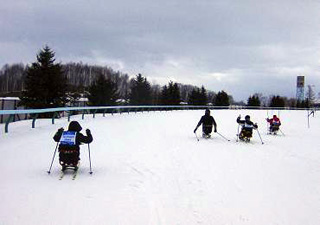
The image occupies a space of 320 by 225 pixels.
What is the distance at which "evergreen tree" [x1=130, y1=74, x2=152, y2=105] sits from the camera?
7666cm

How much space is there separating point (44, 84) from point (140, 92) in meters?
41.0

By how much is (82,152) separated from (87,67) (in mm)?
152898

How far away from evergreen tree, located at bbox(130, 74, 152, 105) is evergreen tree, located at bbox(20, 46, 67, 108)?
38.3 meters

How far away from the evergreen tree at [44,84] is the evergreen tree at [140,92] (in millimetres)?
38325

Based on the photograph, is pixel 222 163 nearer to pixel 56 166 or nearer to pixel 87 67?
pixel 56 166

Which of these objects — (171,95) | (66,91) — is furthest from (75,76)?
(66,91)

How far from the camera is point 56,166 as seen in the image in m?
8.52

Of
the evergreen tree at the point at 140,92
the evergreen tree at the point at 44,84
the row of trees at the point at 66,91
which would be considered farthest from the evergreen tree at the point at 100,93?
the evergreen tree at the point at 140,92

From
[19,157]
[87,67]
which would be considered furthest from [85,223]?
[87,67]

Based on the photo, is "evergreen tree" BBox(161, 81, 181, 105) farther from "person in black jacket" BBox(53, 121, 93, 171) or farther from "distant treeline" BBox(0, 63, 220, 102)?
"person in black jacket" BBox(53, 121, 93, 171)

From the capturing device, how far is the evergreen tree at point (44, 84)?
36.3 meters

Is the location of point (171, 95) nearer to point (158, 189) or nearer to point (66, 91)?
point (66, 91)

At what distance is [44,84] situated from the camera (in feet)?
122

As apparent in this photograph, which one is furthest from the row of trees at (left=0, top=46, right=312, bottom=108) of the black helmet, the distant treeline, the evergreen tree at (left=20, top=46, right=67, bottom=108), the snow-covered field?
the distant treeline
